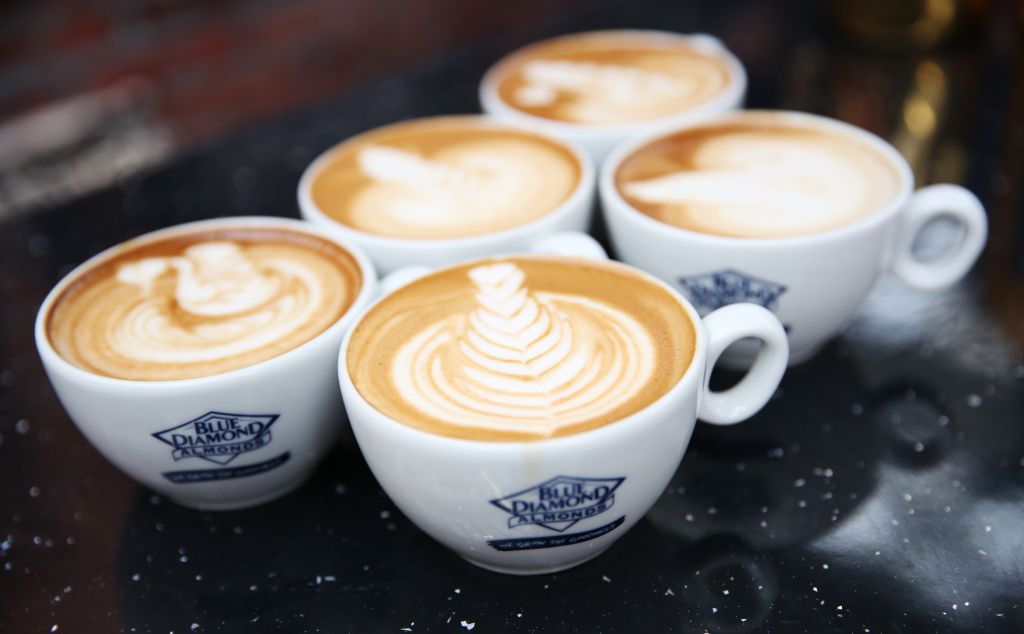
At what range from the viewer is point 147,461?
2.67 ft

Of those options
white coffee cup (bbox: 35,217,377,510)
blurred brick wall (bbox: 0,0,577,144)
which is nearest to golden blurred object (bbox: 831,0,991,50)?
white coffee cup (bbox: 35,217,377,510)

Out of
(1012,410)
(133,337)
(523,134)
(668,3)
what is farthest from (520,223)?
(668,3)

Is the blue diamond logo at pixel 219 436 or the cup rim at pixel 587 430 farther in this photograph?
the blue diamond logo at pixel 219 436

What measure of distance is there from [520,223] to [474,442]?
0.37m

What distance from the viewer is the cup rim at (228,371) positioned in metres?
0.77

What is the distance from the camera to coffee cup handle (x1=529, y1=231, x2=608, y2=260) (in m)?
0.91

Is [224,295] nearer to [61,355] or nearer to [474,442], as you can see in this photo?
[61,355]

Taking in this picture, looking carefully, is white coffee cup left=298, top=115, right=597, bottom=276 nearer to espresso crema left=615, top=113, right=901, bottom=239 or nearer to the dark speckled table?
espresso crema left=615, top=113, right=901, bottom=239

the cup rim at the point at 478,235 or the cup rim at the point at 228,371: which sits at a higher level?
the cup rim at the point at 228,371

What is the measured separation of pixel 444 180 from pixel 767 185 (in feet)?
1.11

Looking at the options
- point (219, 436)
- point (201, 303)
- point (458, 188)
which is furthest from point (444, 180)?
point (219, 436)

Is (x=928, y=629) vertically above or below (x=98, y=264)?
below

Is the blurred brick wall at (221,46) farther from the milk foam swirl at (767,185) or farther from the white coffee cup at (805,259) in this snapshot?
the white coffee cup at (805,259)

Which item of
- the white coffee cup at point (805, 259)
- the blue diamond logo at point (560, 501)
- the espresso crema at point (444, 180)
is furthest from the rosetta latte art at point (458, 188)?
the blue diamond logo at point (560, 501)
